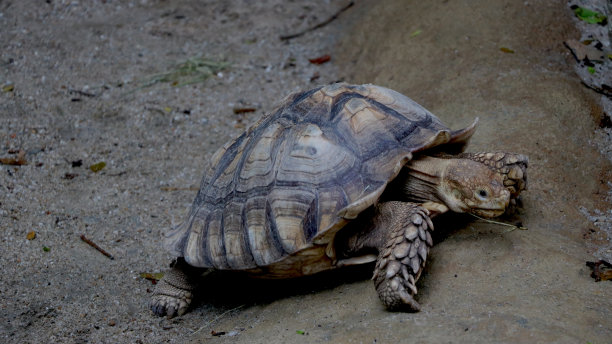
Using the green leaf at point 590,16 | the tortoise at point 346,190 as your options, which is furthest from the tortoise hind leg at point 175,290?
the green leaf at point 590,16

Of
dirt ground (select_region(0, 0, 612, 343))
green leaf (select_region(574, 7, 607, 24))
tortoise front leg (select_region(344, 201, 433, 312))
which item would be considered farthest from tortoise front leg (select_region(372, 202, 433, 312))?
green leaf (select_region(574, 7, 607, 24))

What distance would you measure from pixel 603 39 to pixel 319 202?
3499 millimetres

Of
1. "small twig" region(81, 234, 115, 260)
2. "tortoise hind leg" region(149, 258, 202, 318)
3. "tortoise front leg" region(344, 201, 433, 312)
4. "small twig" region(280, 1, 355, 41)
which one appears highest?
"tortoise front leg" region(344, 201, 433, 312)

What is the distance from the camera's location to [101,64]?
6.75 m

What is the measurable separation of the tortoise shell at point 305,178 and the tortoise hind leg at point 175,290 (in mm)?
206

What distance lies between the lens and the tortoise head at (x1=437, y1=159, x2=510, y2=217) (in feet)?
9.63

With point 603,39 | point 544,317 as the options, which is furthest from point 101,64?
point 544,317

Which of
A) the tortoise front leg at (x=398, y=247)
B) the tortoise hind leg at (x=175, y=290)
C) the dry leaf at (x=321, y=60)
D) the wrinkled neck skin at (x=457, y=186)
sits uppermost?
the wrinkled neck skin at (x=457, y=186)

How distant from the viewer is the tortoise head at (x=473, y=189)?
2936 millimetres

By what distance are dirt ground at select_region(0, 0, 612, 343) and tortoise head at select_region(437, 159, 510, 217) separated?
0.68 feet

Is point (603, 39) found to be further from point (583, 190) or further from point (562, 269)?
point (562, 269)

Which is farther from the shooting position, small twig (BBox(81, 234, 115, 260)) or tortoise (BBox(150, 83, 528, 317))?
small twig (BBox(81, 234, 115, 260))

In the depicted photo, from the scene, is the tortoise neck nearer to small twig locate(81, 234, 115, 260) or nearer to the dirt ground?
the dirt ground

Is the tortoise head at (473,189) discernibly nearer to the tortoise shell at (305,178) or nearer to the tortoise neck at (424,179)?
the tortoise neck at (424,179)
